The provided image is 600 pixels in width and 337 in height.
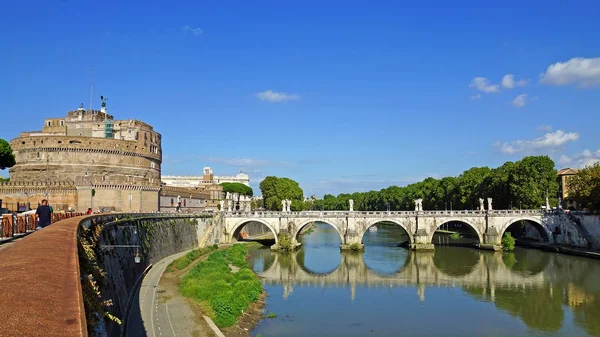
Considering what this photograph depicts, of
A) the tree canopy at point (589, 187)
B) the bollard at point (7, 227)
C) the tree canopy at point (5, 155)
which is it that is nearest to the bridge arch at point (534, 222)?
the tree canopy at point (589, 187)

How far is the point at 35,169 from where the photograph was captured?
6588cm

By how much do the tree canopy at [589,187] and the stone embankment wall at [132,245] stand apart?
1650 inches

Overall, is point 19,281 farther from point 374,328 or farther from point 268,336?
point 374,328

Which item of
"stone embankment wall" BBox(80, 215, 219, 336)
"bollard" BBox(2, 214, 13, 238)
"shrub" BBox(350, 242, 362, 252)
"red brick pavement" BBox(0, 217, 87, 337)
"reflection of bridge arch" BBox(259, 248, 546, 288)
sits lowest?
"reflection of bridge arch" BBox(259, 248, 546, 288)

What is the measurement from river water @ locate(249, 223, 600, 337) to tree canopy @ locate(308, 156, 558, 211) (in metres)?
11.1

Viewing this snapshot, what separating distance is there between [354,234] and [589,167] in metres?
27.7

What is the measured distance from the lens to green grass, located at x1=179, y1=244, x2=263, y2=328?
27828 mm

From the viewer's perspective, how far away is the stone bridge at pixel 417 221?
6291 cm

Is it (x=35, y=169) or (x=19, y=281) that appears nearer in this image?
(x=19, y=281)

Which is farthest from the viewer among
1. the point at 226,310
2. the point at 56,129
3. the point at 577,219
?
the point at 56,129

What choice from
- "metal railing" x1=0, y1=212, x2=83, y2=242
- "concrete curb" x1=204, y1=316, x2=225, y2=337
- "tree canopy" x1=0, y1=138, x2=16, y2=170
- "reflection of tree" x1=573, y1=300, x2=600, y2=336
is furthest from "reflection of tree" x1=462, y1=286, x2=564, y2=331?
"tree canopy" x1=0, y1=138, x2=16, y2=170

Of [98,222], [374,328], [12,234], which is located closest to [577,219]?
[374,328]

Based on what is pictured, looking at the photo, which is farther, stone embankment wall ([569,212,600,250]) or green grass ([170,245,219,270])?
stone embankment wall ([569,212,600,250])

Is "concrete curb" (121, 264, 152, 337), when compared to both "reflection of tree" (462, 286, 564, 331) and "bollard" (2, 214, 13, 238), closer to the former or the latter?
"bollard" (2, 214, 13, 238)
